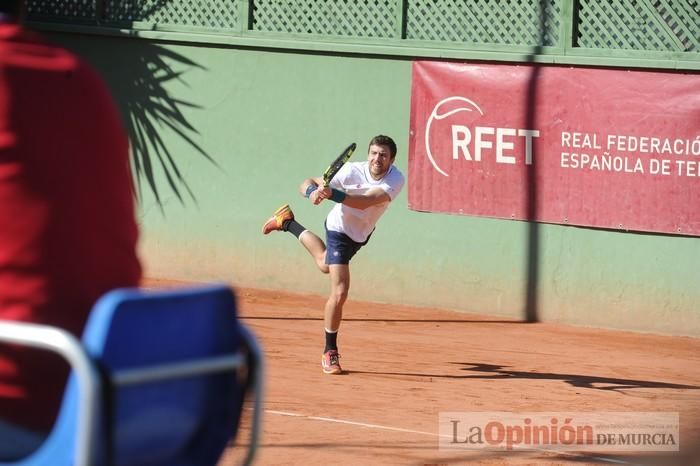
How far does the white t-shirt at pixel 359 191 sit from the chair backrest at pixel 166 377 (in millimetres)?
6703

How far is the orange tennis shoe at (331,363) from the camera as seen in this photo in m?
9.59

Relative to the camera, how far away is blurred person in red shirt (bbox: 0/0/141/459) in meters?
2.77

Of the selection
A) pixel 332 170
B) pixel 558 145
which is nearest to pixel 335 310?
pixel 332 170

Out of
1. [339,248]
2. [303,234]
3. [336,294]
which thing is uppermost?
[303,234]

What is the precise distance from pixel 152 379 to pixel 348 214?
23.4ft

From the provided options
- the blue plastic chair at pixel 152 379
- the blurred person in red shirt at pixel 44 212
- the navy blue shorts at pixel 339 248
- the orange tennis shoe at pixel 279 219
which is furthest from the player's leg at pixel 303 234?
the blurred person in red shirt at pixel 44 212

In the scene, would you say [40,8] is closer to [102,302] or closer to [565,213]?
[565,213]

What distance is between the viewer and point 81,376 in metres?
2.53

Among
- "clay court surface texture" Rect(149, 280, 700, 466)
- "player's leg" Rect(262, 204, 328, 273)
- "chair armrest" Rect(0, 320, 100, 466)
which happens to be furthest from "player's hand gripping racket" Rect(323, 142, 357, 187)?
"chair armrest" Rect(0, 320, 100, 466)

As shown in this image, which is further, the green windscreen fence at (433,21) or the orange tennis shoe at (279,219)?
the green windscreen fence at (433,21)

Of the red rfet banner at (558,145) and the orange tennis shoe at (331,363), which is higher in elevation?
the red rfet banner at (558,145)

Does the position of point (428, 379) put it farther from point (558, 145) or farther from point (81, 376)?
point (81, 376)

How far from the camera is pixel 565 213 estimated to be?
1246 centimetres

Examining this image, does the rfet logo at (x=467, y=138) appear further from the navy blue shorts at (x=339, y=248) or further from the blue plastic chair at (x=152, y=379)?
the blue plastic chair at (x=152, y=379)
